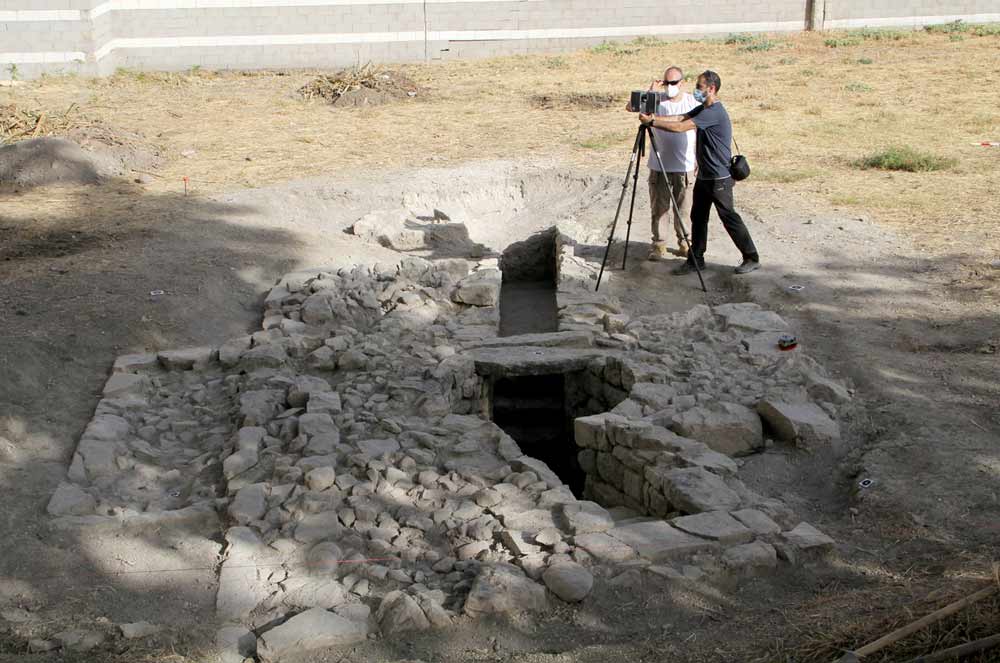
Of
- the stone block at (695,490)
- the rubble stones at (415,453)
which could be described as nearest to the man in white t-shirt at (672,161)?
the rubble stones at (415,453)

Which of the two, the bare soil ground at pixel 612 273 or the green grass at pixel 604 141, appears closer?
the bare soil ground at pixel 612 273

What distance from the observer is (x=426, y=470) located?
5.86 meters

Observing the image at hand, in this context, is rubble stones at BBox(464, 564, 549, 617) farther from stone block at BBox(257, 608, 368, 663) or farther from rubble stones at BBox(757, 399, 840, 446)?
rubble stones at BBox(757, 399, 840, 446)

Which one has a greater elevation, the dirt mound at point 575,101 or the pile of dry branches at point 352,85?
the pile of dry branches at point 352,85

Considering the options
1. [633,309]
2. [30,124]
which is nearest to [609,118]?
[633,309]

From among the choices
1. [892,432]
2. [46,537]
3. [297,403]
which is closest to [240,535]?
[46,537]

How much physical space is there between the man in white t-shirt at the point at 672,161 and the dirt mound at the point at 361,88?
849 centimetres

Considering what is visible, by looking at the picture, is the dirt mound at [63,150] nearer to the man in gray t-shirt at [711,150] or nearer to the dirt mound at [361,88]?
the dirt mound at [361,88]

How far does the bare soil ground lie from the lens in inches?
180

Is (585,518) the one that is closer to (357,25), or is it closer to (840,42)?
(357,25)

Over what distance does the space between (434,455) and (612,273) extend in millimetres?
4039

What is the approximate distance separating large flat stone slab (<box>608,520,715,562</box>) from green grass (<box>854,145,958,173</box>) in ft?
28.3

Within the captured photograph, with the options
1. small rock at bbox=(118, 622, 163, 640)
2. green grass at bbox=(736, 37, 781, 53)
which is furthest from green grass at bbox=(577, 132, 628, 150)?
small rock at bbox=(118, 622, 163, 640)

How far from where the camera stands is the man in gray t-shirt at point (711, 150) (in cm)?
862
